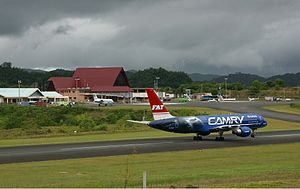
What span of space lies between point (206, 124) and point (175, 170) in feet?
76.5

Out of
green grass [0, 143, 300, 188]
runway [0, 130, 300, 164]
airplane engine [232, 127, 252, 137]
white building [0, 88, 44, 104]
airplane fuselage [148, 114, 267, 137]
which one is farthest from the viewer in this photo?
white building [0, 88, 44, 104]

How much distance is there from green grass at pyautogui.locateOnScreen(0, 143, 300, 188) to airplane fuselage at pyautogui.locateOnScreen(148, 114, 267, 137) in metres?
9.53

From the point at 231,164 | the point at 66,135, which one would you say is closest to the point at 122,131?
the point at 66,135

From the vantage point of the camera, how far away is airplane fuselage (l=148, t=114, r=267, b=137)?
5341 cm

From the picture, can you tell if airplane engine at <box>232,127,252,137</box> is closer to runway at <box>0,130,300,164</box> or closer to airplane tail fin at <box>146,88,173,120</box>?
runway at <box>0,130,300,164</box>

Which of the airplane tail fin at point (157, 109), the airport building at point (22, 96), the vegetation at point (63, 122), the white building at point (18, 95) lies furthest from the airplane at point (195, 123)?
the white building at point (18, 95)

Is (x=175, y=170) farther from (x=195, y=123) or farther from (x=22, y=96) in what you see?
(x=22, y=96)

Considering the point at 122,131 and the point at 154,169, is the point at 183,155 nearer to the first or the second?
the point at 154,169

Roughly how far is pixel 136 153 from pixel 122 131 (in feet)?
92.0

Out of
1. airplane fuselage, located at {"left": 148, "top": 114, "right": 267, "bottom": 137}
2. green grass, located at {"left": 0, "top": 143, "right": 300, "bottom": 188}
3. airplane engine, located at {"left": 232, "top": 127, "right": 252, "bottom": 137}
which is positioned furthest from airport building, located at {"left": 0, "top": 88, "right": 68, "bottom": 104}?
green grass, located at {"left": 0, "top": 143, "right": 300, "bottom": 188}

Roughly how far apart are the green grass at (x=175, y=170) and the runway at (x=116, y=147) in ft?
9.76

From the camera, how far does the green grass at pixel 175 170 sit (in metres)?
25.1

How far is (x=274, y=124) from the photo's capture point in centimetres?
7931

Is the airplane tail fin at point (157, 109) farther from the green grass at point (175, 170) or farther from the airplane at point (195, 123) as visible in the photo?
the green grass at point (175, 170)
